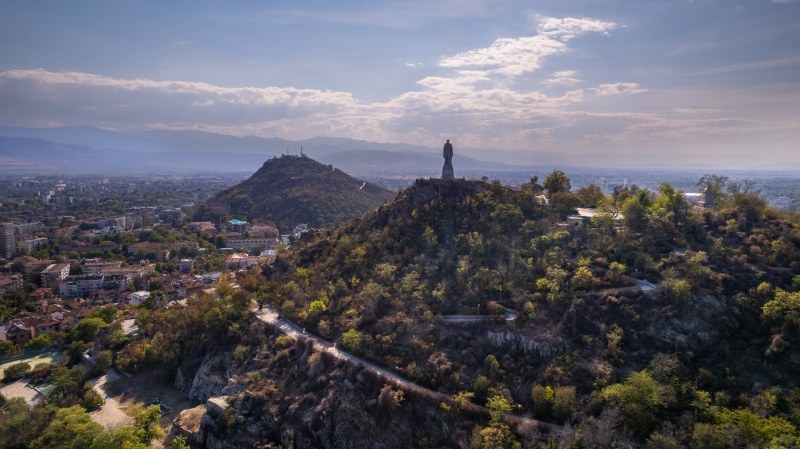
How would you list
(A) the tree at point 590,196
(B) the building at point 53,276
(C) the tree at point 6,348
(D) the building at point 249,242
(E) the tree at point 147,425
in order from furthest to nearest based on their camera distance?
1. (D) the building at point 249,242
2. (B) the building at point 53,276
3. (A) the tree at point 590,196
4. (C) the tree at point 6,348
5. (E) the tree at point 147,425

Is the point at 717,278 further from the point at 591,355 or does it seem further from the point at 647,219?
the point at 591,355

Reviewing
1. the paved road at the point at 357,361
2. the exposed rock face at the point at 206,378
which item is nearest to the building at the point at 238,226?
the paved road at the point at 357,361

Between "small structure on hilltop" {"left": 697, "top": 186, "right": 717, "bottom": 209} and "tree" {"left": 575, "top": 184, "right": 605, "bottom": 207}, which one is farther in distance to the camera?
"tree" {"left": 575, "top": 184, "right": 605, "bottom": 207}

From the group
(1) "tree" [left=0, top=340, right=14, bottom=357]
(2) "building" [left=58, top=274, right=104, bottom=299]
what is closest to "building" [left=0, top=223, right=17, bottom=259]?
(2) "building" [left=58, top=274, right=104, bottom=299]

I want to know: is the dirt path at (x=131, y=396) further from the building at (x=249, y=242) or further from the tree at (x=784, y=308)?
the building at (x=249, y=242)

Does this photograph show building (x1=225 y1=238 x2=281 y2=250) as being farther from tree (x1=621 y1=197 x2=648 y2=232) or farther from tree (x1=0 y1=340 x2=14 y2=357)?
tree (x1=621 y1=197 x2=648 y2=232)

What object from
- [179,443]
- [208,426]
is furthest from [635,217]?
[179,443]

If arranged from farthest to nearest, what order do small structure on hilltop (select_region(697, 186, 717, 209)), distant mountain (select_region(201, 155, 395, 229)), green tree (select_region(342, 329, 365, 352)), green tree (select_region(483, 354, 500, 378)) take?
distant mountain (select_region(201, 155, 395, 229)), small structure on hilltop (select_region(697, 186, 717, 209)), green tree (select_region(342, 329, 365, 352)), green tree (select_region(483, 354, 500, 378))
